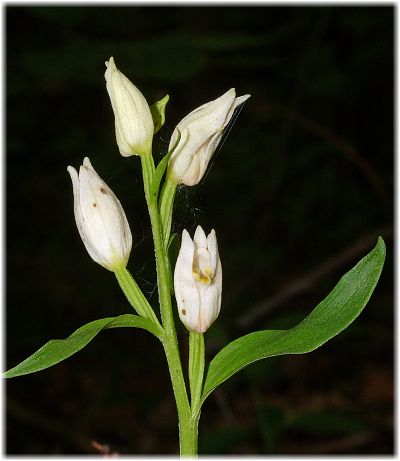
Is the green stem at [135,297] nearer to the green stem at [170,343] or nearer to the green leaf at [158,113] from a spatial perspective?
the green stem at [170,343]

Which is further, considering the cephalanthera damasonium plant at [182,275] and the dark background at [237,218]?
the dark background at [237,218]

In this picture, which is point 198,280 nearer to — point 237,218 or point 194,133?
point 194,133

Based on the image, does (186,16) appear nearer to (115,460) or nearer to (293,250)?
(293,250)

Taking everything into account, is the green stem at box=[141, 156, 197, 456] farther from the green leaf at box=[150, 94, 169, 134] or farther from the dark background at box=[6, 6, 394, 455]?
the dark background at box=[6, 6, 394, 455]

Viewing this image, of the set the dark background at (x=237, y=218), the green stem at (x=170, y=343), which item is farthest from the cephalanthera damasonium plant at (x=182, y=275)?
the dark background at (x=237, y=218)

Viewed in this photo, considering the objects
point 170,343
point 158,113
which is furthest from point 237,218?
point 170,343

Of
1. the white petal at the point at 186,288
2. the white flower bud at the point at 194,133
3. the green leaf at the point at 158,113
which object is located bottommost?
the white petal at the point at 186,288

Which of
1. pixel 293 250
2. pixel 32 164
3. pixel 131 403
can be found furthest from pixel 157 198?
pixel 293 250
